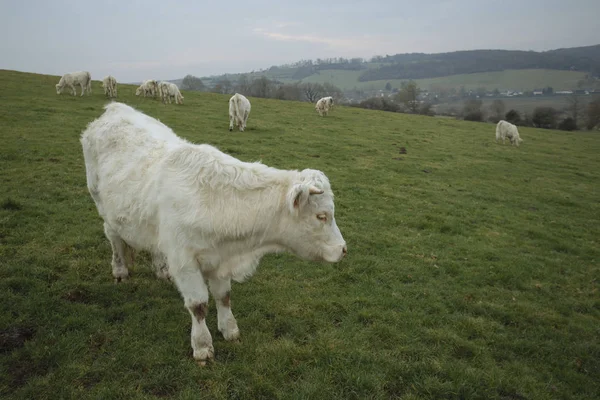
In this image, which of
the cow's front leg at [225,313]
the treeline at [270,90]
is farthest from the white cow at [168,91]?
the treeline at [270,90]

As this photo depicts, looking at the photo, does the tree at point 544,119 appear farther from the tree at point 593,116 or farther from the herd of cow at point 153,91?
the herd of cow at point 153,91

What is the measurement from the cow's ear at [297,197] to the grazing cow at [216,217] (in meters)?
0.01

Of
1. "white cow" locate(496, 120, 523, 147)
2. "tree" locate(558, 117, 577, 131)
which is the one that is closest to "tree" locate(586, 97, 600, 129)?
"tree" locate(558, 117, 577, 131)

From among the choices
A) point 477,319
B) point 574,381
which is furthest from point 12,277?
point 574,381

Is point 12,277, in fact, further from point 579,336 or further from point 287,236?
point 579,336

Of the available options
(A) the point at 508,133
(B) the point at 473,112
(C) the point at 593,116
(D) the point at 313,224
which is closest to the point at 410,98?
(B) the point at 473,112

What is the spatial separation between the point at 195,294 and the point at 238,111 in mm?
18032

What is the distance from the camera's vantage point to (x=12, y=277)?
18.1ft

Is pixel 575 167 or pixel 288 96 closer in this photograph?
pixel 575 167

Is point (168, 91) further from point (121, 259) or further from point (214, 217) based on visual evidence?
point (214, 217)

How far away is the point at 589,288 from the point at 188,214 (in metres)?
8.52

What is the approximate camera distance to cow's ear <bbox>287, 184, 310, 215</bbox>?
13.0 feet

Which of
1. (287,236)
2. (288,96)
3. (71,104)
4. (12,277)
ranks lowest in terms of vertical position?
(12,277)

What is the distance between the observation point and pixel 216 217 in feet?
13.6
